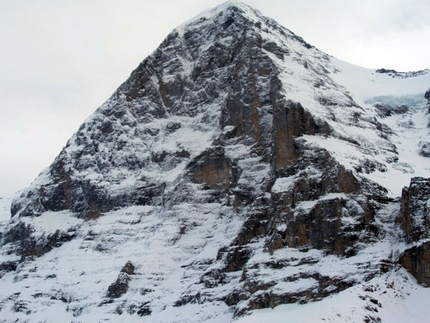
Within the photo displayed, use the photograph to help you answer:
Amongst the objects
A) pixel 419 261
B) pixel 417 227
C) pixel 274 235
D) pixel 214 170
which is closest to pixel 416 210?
pixel 417 227

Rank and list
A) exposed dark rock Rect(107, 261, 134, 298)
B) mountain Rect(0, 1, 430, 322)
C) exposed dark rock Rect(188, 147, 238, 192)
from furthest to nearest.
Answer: exposed dark rock Rect(188, 147, 238, 192) < exposed dark rock Rect(107, 261, 134, 298) < mountain Rect(0, 1, 430, 322)

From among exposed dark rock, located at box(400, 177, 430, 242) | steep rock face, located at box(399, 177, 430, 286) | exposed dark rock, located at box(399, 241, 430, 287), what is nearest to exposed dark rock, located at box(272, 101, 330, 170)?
exposed dark rock, located at box(400, 177, 430, 242)

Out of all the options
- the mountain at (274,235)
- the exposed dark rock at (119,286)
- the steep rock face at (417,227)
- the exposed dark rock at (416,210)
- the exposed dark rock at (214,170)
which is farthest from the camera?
the exposed dark rock at (214,170)

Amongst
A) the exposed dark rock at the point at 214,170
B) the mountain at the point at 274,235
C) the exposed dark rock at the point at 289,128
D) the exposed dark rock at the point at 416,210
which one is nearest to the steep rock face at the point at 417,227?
the exposed dark rock at the point at 416,210

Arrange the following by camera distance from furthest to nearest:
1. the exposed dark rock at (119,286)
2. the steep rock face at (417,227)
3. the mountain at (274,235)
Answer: the exposed dark rock at (119,286)
the mountain at (274,235)
the steep rock face at (417,227)

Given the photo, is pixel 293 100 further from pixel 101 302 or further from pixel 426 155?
pixel 101 302

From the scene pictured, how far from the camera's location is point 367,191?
153 meters

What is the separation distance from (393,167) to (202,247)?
47.1m

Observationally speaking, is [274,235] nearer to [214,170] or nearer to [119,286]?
[119,286]

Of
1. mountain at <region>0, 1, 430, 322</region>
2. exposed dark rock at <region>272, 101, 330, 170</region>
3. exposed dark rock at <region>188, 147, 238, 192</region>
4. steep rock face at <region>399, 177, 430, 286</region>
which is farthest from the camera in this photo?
exposed dark rock at <region>188, 147, 238, 192</region>

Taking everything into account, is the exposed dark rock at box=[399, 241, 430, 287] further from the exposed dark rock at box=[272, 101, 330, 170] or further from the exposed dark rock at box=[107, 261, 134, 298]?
the exposed dark rock at box=[107, 261, 134, 298]

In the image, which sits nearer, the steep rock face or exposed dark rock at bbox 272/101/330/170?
the steep rock face

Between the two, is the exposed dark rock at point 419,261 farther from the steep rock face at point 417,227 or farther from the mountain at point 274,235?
the mountain at point 274,235

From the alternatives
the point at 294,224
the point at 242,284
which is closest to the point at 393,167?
the point at 294,224
